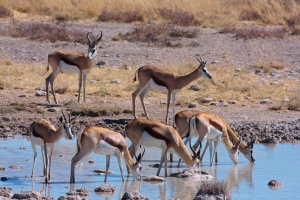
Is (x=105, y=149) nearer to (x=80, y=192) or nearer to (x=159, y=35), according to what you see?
(x=80, y=192)

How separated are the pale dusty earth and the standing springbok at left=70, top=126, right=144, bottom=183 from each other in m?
3.73

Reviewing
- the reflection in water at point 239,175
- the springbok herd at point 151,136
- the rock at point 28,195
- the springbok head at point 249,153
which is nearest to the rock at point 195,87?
the springbok herd at point 151,136

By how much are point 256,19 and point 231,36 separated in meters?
6.97

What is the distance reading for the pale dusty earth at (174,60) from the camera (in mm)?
14766

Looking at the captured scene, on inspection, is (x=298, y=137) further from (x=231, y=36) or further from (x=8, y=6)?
(x=8, y=6)

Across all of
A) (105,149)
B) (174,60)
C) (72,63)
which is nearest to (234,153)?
(105,149)

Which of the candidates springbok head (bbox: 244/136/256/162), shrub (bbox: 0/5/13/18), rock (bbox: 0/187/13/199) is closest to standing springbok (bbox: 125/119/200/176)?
springbok head (bbox: 244/136/256/162)

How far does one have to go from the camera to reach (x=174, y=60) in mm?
22516

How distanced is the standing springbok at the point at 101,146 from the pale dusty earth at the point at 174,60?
3730 millimetres

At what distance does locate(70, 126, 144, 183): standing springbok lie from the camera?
33.9ft


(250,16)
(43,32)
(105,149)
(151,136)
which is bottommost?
(105,149)

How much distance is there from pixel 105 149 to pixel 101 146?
0.29ft

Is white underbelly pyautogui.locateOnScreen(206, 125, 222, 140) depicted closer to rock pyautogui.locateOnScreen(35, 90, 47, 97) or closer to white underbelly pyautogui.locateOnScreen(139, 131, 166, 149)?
white underbelly pyautogui.locateOnScreen(139, 131, 166, 149)

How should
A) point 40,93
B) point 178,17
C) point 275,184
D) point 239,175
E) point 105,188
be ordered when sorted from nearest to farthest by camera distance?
point 105,188, point 275,184, point 239,175, point 40,93, point 178,17
